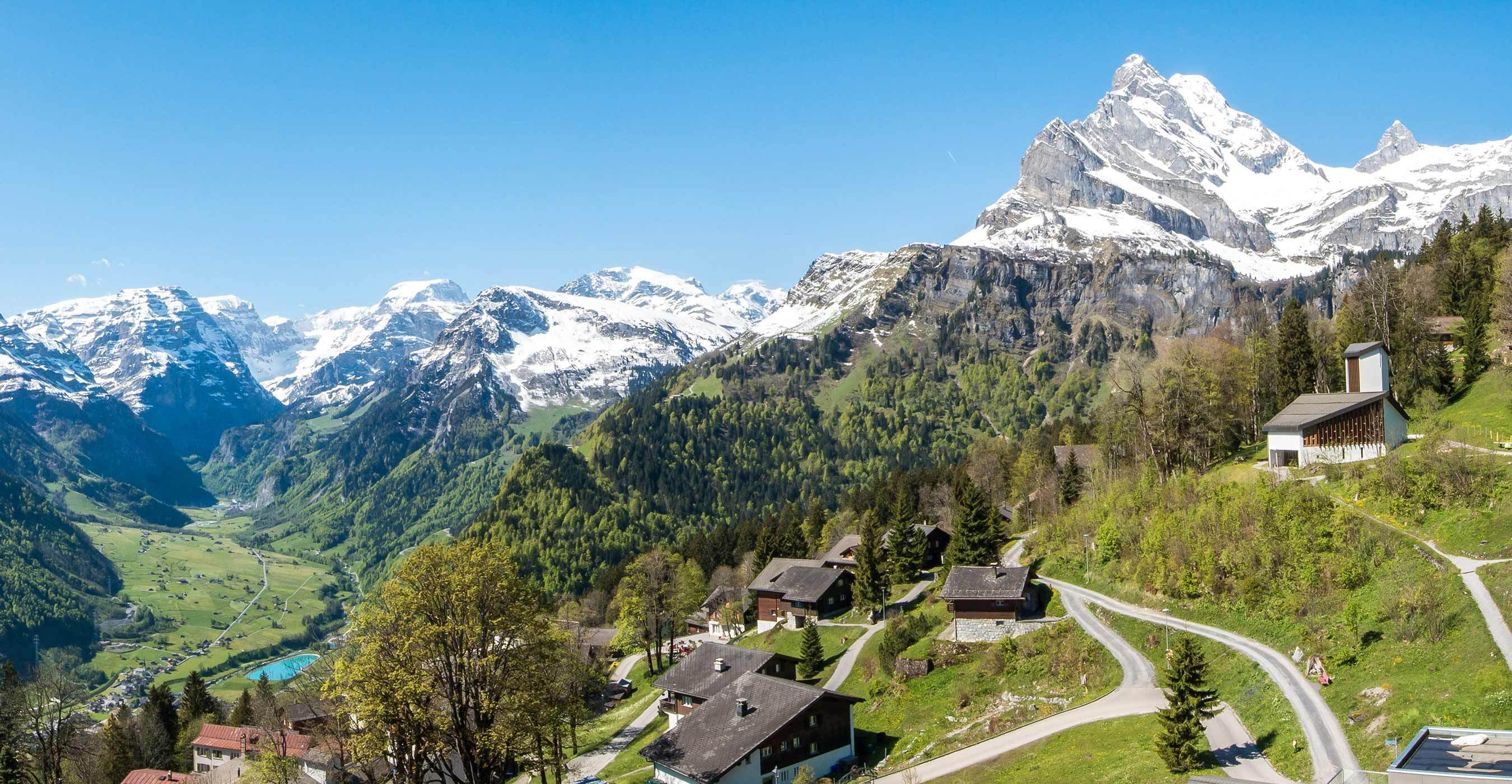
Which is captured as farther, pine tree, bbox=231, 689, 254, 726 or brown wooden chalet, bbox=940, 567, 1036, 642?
pine tree, bbox=231, 689, 254, 726

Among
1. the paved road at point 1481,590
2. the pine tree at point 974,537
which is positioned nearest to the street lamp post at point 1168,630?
the paved road at point 1481,590

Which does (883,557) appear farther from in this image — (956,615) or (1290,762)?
(1290,762)

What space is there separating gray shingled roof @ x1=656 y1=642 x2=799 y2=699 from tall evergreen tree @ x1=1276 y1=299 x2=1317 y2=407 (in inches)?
2015

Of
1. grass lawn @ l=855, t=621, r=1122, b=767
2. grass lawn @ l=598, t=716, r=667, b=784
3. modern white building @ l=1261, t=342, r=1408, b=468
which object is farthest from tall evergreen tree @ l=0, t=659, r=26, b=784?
modern white building @ l=1261, t=342, r=1408, b=468

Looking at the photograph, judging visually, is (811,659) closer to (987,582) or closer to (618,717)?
(987,582)

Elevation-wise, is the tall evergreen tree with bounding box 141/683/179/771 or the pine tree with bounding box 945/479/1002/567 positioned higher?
the pine tree with bounding box 945/479/1002/567

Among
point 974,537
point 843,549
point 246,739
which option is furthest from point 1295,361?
point 246,739

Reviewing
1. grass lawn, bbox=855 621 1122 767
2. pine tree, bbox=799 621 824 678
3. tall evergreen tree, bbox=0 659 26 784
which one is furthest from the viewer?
pine tree, bbox=799 621 824 678

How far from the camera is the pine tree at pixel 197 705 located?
99188 mm

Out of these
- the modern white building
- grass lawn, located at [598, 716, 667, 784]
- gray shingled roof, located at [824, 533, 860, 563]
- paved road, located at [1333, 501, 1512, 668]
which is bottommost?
grass lawn, located at [598, 716, 667, 784]

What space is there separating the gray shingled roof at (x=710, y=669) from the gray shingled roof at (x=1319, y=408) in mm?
40836

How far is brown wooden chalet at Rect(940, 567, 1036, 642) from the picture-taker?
66750 mm

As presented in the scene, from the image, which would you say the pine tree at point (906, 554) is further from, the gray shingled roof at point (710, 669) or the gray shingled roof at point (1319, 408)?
the gray shingled roof at point (1319, 408)

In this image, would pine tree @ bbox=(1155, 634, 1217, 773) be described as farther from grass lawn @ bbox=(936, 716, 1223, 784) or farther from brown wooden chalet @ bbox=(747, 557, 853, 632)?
brown wooden chalet @ bbox=(747, 557, 853, 632)
